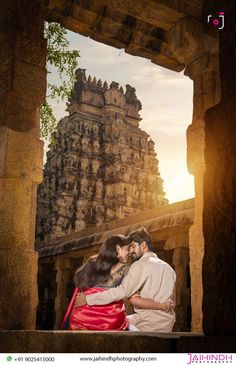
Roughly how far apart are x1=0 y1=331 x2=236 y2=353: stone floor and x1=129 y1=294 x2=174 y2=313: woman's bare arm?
3.28ft

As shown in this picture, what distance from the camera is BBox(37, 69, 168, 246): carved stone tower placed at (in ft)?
86.0

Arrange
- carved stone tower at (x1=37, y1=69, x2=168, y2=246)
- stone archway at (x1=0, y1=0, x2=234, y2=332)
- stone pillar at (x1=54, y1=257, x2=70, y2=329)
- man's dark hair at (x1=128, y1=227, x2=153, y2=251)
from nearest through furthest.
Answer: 1. stone archway at (x1=0, y1=0, x2=234, y2=332)
2. man's dark hair at (x1=128, y1=227, x2=153, y2=251)
3. stone pillar at (x1=54, y1=257, x2=70, y2=329)
4. carved stone tower at (x1=37, y1=69, x2=168, y2=246)

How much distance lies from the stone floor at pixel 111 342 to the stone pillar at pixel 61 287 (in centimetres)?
1031

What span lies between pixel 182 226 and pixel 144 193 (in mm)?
20044

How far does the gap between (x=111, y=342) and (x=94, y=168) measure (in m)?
24.8

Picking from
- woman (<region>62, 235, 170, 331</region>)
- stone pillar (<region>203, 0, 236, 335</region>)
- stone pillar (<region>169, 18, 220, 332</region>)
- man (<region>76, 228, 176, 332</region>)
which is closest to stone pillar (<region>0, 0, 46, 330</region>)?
woman (<region>62, 235, 170, 331</region>)

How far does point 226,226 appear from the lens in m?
1.79

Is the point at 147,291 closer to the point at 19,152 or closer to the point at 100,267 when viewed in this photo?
the point at 100,267

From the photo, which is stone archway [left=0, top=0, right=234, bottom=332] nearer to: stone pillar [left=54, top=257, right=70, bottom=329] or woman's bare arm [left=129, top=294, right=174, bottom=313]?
woman's bare arm [left=129, top=294, right=174, bottom=313]

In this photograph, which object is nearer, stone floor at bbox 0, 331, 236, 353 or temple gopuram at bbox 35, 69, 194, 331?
stone floor at bbox 0, 331, 236, 353

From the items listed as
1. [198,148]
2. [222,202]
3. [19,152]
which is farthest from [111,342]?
[198,148]

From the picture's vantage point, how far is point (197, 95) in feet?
17.0

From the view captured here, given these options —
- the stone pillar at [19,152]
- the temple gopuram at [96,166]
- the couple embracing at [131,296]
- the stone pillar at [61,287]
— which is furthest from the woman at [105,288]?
the temple gopuram at [96,166]

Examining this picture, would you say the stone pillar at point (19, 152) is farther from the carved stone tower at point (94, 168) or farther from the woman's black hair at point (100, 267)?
the carved stone tower at point (94, 168)
